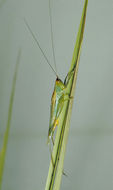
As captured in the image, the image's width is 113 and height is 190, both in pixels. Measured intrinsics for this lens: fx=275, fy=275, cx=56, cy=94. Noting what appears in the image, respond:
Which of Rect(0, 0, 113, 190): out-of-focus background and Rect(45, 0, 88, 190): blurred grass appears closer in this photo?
Rect(45, 0, 88, 190): blurred grass

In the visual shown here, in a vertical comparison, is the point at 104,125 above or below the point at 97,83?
below

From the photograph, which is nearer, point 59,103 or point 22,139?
point 59,103

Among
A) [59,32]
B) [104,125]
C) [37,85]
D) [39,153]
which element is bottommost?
[39,153]

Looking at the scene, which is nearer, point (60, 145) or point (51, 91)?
point (60, 145)

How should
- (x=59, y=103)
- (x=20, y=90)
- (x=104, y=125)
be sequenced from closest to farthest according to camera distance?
(x=59, y=103) → (x=104, y=125) → (x=20, y=90)

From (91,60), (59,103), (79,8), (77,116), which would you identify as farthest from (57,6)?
(59,103)

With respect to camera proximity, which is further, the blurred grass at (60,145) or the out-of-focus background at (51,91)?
the out-of-focus background at (51,91)

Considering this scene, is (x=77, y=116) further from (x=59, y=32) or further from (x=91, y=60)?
(x=59, y=32)

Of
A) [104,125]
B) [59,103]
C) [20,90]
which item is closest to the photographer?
[59,103]
